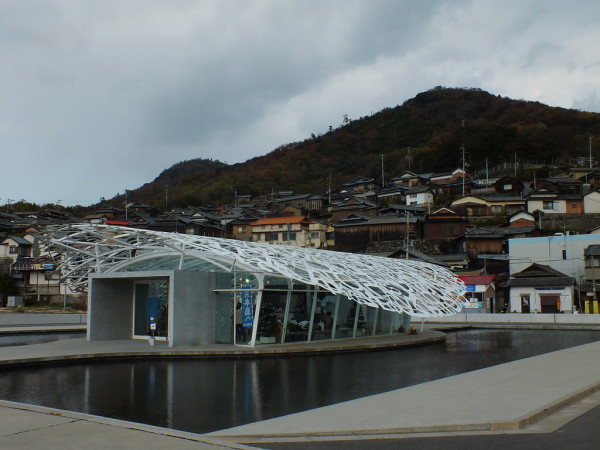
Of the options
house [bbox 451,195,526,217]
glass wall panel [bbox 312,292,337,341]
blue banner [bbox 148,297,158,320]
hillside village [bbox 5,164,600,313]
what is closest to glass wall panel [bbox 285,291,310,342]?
glass wall panel [bbox 312,292,337,341]

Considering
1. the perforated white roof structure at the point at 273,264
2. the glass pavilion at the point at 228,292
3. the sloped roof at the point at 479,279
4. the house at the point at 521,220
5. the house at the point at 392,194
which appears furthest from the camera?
the house at the point at 392,194

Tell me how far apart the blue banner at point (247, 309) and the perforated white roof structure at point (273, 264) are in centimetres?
86

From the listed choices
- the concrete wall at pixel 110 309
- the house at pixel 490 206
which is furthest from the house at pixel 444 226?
the concrete wall at pixel 110 309

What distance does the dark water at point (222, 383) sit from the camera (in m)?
8.12

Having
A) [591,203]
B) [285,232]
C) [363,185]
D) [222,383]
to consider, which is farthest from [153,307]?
Answer: [363,185]

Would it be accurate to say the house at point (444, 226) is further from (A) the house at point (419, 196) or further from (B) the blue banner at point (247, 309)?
(B) the blue banner at point (247, 309)

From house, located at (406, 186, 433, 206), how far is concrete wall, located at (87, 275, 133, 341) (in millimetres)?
48725

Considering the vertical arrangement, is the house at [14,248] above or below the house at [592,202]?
below

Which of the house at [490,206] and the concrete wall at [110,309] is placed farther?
the house at [490,206]

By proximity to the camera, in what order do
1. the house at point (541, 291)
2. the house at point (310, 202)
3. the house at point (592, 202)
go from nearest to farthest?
1. the house at point (541, 291)
2. the house at point (592, 202)
3. the house at point (310, 202)

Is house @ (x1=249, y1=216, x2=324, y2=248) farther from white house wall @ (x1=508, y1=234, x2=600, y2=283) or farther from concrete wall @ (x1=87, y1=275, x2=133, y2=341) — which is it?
concrete wall @ (x1=87, y1=275, x2=133, y2=341)

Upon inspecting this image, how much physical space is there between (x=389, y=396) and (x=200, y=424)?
10.4ft

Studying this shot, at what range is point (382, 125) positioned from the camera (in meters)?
114

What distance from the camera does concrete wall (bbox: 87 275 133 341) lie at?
17938mm
